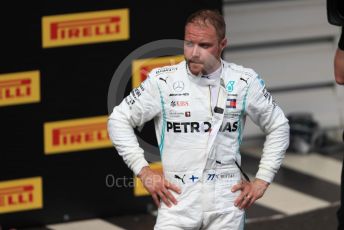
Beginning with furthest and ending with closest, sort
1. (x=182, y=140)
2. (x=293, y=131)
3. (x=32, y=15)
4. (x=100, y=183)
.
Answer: (x=293, y=131)
(x=100, y=183)
(x=32, y=15)
(x=182, y=140)

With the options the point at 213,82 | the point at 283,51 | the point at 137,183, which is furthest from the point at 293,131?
the point at 213,82

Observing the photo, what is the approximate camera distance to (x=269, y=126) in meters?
6.10

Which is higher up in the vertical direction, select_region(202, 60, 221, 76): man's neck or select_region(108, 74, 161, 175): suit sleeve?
select_region(202, 60, 221, 76): man's neck

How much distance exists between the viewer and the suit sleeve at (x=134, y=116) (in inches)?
237

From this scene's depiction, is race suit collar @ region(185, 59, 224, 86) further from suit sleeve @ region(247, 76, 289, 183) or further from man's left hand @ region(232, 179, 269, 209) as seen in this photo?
man's left hand @ region(232, 179, 269, 209)

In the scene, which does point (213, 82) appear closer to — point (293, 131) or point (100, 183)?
point (100, 183)

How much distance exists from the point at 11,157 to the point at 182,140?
2.71 m

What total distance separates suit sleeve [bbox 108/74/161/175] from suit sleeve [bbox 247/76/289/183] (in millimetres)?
543

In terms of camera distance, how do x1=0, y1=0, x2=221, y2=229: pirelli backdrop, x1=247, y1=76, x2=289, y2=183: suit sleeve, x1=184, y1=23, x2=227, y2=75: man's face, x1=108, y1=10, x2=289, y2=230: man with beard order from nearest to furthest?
x1=184, y1=23, x2=227, y2=75: man's face
x1=108, y1=10, x2=289, y2=230: man with beard
x1=247, y1=76, x2=289, y2=183: suit sleeve
x1=0, y1=0, x2=221, y2=229: pirelli backdrop

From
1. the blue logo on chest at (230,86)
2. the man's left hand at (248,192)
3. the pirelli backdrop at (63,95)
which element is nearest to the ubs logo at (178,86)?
the blue logo on chest at (230,86)

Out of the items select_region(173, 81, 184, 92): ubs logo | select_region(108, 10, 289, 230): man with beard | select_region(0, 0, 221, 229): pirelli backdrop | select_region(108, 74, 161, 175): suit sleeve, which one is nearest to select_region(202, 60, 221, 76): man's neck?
select_region(108, 10, 289, 230): man with beard

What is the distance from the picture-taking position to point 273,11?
1077 cm

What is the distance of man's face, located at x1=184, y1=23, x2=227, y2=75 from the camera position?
229 inches

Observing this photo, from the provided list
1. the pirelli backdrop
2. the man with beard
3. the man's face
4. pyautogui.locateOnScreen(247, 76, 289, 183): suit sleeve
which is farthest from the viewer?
the pirelli backdrop
